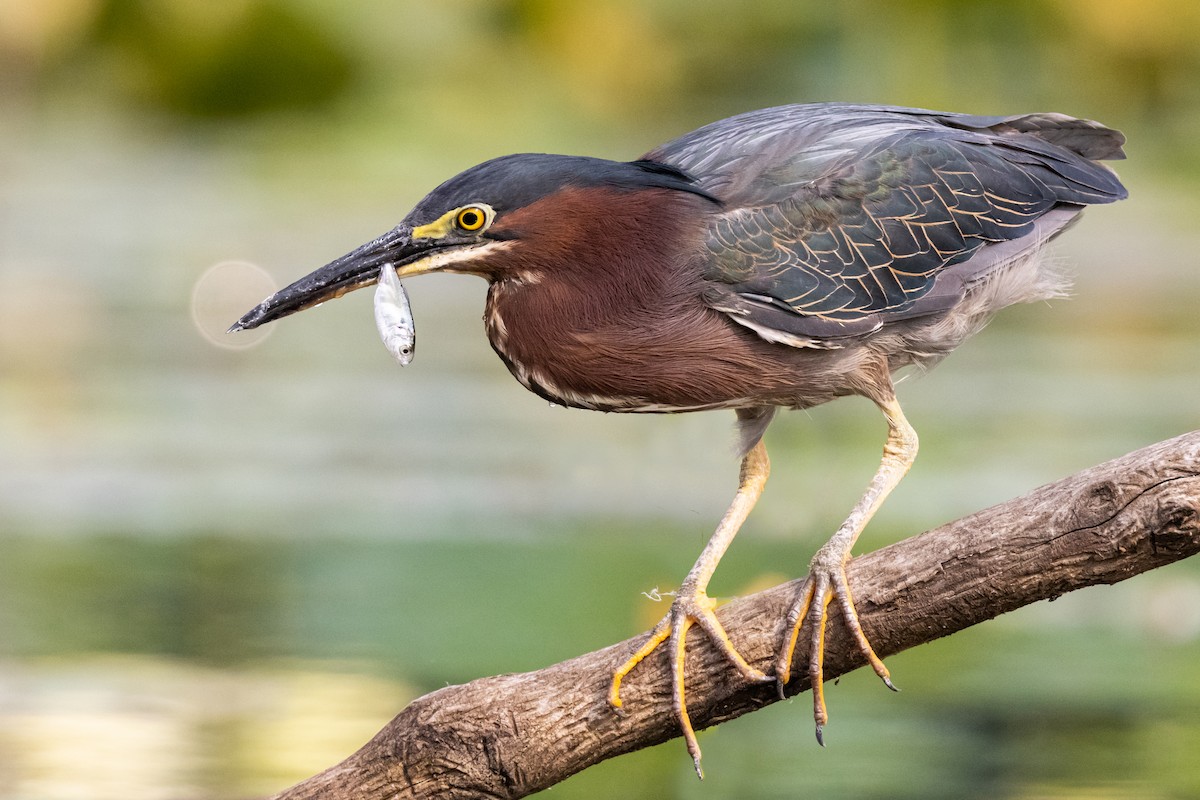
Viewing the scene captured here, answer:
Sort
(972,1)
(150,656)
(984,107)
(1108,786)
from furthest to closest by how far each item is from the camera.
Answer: (972,1) → (984,107) → (150,656) → (1108,786)

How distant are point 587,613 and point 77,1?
8.92 m

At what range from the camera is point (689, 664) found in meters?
3.08

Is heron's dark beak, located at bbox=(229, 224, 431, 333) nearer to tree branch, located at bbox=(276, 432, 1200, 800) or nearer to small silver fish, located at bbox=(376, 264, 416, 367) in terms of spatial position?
small silver fish, located at bbox=(376, 264, 416, 367)

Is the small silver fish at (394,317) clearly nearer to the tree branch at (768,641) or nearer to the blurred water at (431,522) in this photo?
the tree branch at (768,641)

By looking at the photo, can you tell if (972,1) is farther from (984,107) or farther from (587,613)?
(587,613)

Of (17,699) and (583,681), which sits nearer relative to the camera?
(583,681)

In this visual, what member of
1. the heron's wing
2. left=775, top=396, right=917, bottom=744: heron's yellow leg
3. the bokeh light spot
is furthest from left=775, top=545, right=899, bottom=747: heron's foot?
the bokeh light spot

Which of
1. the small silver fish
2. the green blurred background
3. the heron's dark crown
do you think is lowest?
the small silver fish

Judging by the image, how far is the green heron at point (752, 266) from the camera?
306 cm

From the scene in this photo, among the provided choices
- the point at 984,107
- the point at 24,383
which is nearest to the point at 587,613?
the point at 24,383

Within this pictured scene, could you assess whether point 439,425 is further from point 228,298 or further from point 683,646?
point 683,646

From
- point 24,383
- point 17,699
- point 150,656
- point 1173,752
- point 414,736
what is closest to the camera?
point 414,736

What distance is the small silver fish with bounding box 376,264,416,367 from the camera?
2920 millimetres

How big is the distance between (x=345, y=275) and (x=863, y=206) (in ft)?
3.56
